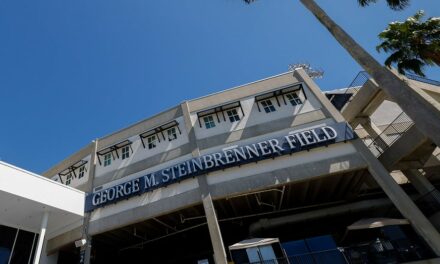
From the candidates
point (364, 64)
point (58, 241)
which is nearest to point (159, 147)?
point (58, 241)

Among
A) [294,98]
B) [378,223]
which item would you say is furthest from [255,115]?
[378,223]

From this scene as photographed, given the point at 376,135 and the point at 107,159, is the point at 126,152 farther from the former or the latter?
the point at 376,135

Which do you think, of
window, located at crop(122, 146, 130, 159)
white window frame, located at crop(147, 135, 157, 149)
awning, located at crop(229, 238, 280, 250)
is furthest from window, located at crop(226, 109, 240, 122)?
window, located at crop(122, 146, 130, 159)

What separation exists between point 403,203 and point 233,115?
10957 millimetres

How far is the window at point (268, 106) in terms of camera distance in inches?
728

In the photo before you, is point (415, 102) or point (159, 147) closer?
point (415, 102)

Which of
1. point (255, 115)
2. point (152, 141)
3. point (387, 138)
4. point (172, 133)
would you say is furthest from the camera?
point (387, 138)

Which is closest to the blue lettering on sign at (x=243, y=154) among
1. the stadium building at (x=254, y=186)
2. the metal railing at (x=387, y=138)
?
the stadium building at (x=254, y=186)

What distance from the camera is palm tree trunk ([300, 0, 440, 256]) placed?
7723 millimetres

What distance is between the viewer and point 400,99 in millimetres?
8406

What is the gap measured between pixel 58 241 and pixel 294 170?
16421mm

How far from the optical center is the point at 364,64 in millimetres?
9648

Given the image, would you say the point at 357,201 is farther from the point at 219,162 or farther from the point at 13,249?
the point at 13,249

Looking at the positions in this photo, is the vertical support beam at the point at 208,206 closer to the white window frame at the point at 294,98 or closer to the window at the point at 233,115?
the window at the point at 233,115
